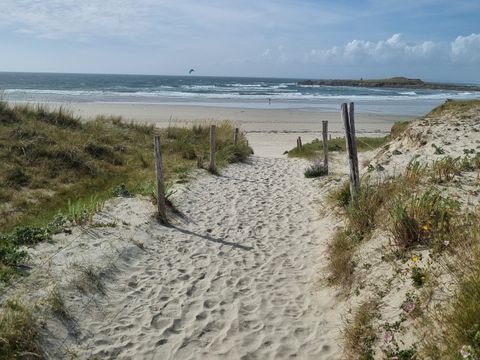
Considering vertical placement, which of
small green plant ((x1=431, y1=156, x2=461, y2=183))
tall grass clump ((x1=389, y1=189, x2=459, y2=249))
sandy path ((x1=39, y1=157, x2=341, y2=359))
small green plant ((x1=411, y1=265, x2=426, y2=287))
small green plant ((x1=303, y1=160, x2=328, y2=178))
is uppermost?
small green plant ((x1=431, y1=156, x2=461, y2=183))

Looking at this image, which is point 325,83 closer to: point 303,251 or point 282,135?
point 282,135

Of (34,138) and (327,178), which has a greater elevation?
(34,138)

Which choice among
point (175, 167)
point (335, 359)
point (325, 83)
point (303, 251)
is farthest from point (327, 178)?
point (325, 83)

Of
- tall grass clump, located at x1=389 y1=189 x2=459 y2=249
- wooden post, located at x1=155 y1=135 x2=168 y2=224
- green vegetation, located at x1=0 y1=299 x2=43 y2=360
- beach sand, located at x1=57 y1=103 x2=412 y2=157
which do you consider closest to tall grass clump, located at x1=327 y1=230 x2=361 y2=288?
tall grass clump, located at x1=389 y1=189 x2=459 y2=249

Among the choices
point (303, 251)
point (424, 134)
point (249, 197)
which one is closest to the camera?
point (303, 251)

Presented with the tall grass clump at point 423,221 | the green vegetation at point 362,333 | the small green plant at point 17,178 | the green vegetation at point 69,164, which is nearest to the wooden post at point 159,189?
the green vegetation at point 69,164

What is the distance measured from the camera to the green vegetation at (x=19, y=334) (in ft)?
12.6

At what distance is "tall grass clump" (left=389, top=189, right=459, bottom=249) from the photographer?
481cm

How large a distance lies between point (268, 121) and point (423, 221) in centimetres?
2695

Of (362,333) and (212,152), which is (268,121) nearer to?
(212,152)

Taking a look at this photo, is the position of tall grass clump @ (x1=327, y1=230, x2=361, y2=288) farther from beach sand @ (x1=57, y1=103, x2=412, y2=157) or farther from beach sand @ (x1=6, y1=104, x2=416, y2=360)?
beach sand @ (x1=57, y1=103, x2=412, y2=157)

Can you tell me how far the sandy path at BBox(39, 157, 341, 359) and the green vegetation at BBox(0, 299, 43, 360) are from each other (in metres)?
0.46

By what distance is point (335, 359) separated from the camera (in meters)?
4.23

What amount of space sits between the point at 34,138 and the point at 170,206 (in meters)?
6.33
